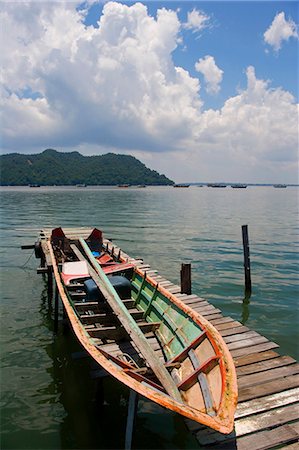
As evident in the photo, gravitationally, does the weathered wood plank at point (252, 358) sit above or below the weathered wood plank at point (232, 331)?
below

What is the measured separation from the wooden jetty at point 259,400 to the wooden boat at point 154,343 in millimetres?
587

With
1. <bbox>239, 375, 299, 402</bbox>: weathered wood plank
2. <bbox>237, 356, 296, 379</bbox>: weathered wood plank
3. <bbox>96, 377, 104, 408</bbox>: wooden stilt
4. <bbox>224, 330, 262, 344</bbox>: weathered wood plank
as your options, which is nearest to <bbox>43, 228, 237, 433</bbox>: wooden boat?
<bbox>96, 377, 104, 408</bbox>: wooden stilt

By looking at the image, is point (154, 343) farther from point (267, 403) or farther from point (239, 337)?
point (267, 403)

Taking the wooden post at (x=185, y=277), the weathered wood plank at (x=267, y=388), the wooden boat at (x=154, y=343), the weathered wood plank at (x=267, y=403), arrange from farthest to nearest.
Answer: the wooden post at (x=185, y=277), the weathered wood plank at (x=267, y=388), the weathered wood plank at (x=267, y=403), the wooden boat at (x=154, y=343)

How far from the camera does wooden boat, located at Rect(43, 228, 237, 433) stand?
5.18 meters

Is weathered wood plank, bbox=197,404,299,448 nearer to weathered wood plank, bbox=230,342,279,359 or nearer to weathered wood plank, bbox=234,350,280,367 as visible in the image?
weathered wood plank, bbox=234,350,280,367

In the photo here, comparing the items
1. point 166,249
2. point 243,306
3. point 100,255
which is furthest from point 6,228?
point 243,306

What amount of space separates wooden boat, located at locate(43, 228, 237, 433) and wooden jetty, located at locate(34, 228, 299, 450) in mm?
587

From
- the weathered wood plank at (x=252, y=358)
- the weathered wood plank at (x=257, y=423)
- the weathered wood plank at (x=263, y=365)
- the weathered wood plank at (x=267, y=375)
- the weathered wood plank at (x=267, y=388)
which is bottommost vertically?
the weathered wood plank at (x=257, y=423)

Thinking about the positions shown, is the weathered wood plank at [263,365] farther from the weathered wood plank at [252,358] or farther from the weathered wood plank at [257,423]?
the weathered wood plank at [257,423]

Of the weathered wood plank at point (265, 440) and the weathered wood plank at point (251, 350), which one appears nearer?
the weathered wood plank at point (265, 440)

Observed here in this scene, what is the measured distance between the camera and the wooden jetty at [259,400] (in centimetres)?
541

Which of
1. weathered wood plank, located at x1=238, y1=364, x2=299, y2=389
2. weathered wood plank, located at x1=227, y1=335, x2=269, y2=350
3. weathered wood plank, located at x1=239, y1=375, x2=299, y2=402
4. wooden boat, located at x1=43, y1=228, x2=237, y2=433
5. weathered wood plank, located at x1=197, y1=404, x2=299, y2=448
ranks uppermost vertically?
wooden boat, located at x1=43, y1=228, x2=237, y2=433

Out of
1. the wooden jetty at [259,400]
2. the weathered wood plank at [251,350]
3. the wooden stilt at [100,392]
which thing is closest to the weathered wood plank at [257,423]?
the wooden jetty at [259,400]
